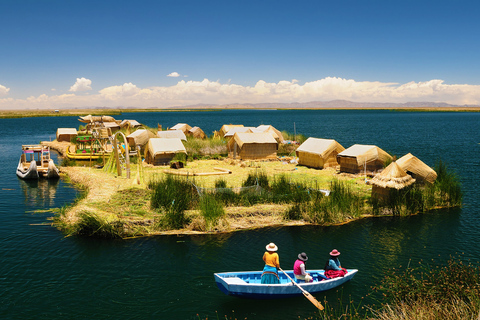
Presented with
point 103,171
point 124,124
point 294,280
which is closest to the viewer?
point 294,280

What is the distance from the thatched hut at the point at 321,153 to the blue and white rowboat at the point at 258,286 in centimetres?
1658

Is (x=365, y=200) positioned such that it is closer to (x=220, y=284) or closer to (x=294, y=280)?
(x=294, y=280)

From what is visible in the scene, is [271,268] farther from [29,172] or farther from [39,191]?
[29,172]

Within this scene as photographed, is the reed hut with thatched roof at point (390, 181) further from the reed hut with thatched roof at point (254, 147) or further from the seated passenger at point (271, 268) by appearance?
the reed hut with thatched roof at point (254, 147)

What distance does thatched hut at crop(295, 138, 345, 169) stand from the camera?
26.2 metres

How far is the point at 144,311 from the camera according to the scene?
9.34 metres

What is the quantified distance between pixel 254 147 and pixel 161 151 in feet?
26.6

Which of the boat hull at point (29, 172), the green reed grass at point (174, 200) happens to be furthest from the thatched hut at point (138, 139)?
the green reed grass at point (174, 200)

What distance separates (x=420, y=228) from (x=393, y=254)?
3.48 meters

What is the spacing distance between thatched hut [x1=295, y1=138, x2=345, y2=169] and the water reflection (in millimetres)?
17557

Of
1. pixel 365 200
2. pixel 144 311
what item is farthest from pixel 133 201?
pixel 365 200

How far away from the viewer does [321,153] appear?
1024 inches

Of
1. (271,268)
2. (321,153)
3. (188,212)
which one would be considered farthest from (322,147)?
(271,268)

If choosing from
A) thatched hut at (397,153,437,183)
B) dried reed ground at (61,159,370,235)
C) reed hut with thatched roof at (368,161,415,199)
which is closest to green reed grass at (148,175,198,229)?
dried reed ground at (61,159,370,235)
